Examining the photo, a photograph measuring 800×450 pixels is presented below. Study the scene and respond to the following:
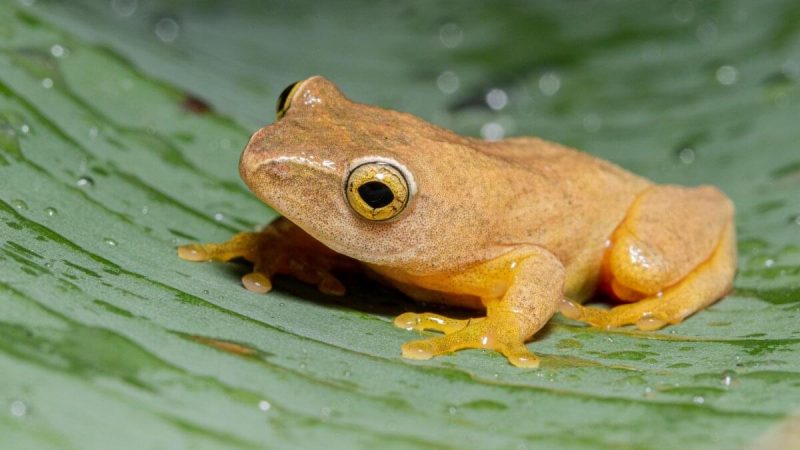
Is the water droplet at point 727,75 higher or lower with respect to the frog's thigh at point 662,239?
higher

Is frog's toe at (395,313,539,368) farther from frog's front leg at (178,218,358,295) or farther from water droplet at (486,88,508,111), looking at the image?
water droplet at (486,88,508,111)

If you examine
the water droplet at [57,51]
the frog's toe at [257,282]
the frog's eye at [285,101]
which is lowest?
the frog's toe at [257,282]

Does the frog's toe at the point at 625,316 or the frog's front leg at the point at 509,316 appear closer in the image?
the frog's front leg at the point at 509,316

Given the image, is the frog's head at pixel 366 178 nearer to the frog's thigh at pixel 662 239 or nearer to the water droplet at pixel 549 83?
the frog's thigh at pixel 662 239

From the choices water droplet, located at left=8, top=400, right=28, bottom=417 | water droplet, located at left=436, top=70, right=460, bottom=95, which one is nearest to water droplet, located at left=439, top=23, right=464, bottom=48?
water droplet, located at left=436, top=70, right=460, bottom=95

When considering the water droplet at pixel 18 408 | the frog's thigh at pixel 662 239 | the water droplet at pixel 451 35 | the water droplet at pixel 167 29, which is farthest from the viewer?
the water droplet at pixel 451 35

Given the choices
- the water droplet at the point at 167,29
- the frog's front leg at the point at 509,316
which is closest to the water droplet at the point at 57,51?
the water droplet at the point at 167,29

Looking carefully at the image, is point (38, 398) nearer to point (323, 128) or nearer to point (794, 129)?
point (323, 128)
